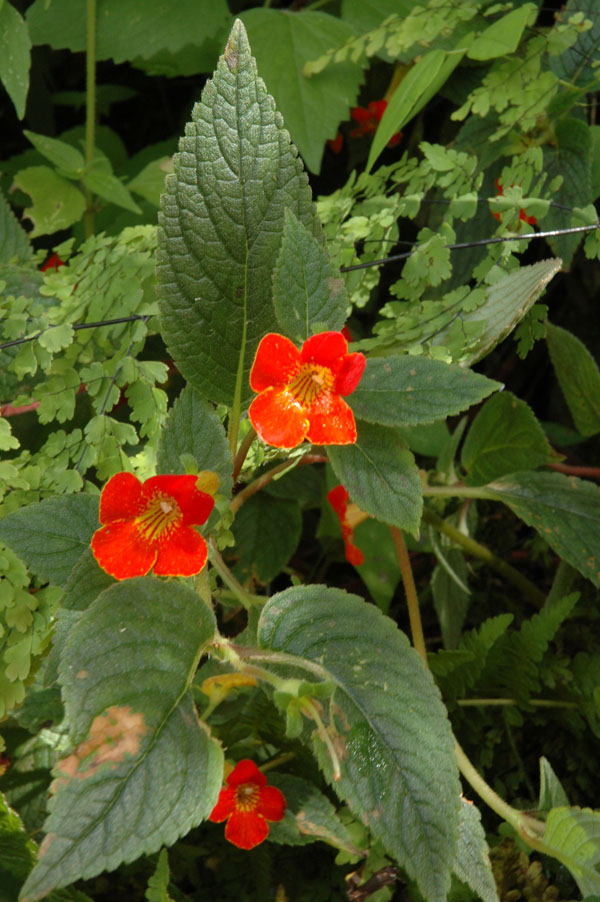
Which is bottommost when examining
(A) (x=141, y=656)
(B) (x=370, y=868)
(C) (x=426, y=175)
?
(B) (x=370, y=868)

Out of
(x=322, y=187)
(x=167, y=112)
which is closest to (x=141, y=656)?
(x=322, y=187)

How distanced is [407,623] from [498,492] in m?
0.32

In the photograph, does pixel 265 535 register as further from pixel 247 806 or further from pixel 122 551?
pixel 122 551

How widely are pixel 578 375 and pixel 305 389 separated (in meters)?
0.52

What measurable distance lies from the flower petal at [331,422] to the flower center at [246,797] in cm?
35

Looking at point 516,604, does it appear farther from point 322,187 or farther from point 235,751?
point 322,187

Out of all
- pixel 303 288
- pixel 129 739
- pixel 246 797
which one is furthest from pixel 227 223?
pixel 246 797

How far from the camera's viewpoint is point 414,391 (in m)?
0.61

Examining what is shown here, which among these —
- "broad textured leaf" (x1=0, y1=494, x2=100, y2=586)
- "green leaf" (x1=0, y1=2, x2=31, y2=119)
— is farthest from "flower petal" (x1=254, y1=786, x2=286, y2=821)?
"green leaf" (x1=0, y1=2, x2=31, y2=119)

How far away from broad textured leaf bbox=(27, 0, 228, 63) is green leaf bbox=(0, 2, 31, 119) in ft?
0.83

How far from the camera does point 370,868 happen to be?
76cm

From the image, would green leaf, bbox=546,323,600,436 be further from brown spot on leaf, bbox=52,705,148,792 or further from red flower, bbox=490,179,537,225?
brown spot on leaf, bbox=52,705,148,792

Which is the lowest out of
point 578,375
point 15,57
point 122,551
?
point 578,375

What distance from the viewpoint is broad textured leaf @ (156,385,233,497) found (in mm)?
604
